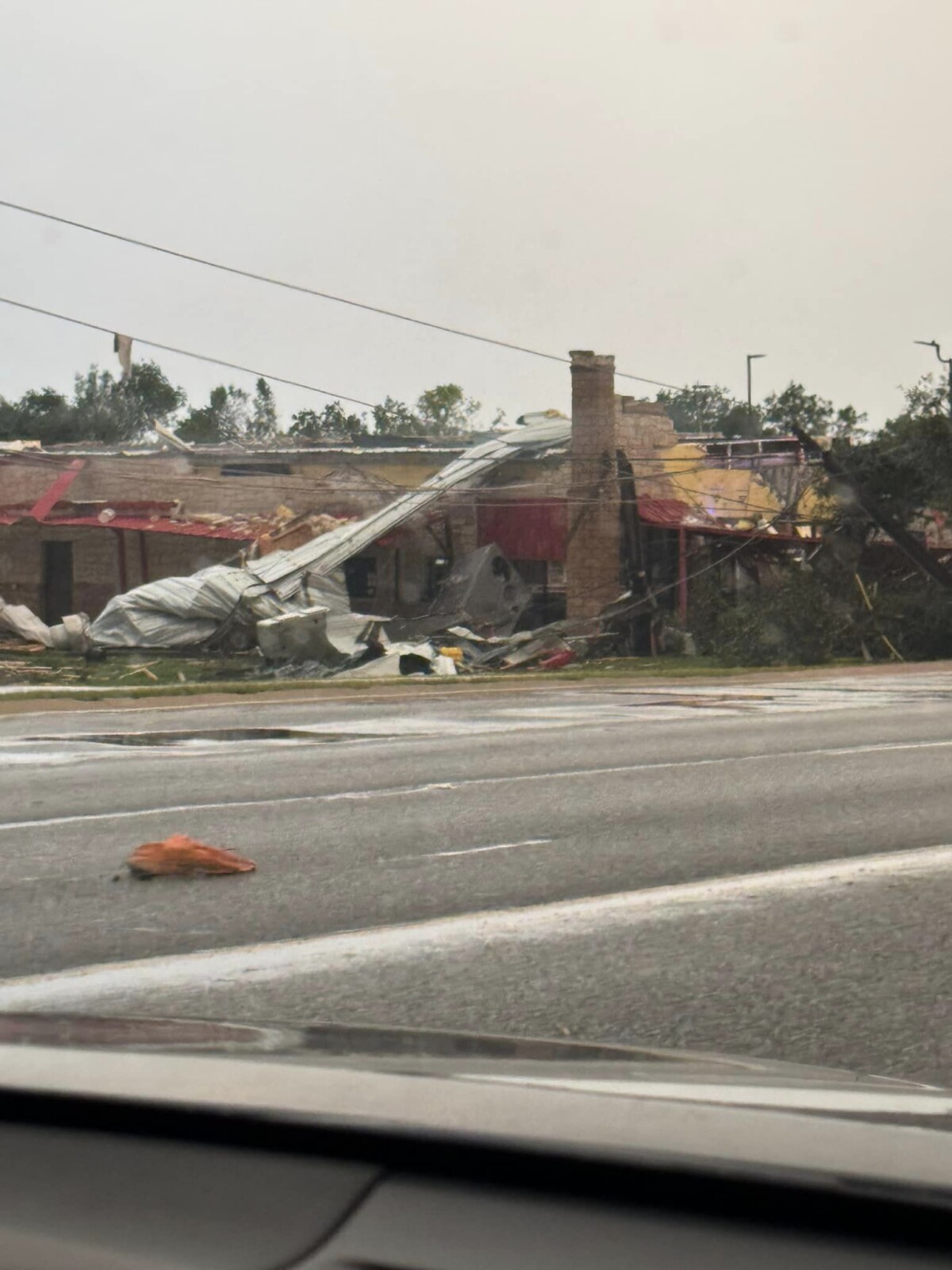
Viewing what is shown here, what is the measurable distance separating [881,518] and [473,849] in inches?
1190

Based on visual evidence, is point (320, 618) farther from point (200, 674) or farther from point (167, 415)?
point (167, 415)

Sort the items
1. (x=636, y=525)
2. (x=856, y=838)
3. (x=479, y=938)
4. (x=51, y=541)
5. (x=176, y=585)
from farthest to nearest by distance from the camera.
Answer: (x=51, y=541) < (x=636, y=525) < (x=176, y=585) < (x=856, y=838) < (x=479, y=938)

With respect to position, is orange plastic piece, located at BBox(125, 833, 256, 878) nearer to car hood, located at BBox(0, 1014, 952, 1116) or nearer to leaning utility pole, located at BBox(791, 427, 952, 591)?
car hood, located at BBox(0, 1014, 952, 1116)

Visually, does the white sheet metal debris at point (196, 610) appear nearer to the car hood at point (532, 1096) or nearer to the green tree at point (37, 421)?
the car hood at point (532, 1096)

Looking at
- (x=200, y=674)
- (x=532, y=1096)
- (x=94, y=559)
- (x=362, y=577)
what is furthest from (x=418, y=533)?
(x=532, y=1096)

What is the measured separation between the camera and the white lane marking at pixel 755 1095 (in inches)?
73.3

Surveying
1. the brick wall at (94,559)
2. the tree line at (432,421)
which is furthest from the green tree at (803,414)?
the brick wall at (94,559)

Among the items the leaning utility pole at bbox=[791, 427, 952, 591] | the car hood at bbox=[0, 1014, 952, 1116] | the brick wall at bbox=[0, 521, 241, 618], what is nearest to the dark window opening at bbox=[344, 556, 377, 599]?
the brick wall at bbox=[0, 521, 241, 618]

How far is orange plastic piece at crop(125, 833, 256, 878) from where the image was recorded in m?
7.67

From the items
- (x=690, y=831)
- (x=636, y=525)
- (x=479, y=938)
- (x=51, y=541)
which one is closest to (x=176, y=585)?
(x=51, y=541)

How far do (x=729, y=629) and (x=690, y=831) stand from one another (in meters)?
25.6

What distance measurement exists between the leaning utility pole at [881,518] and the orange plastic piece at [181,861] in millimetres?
30576

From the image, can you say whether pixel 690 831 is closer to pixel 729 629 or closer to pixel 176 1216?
pixel 176 1216

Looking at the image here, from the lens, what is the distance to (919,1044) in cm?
482
